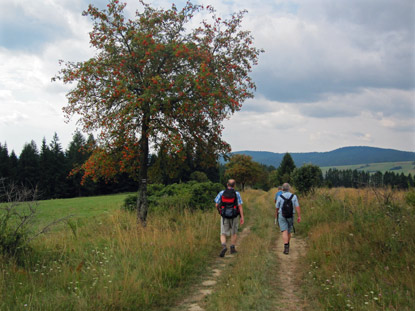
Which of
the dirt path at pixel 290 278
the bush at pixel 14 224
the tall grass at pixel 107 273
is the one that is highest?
the bush at pixel 14 224

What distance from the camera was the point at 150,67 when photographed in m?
10.2

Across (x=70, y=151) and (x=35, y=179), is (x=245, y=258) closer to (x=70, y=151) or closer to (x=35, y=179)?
(x=35, y=179)

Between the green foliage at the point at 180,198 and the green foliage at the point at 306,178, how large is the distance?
5706 millimetres

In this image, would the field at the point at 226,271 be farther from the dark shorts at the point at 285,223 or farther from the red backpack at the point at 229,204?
the red backpack at the point at 229,204

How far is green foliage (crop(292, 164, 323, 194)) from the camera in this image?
1900 centimetres

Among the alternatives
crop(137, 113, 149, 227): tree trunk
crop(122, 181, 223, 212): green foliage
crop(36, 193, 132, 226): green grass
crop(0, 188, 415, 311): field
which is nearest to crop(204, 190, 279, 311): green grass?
crop(0, 188, 415, 311): field

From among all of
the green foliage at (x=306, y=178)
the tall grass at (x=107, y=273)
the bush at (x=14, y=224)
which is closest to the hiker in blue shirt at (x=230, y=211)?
the tall grass at (x=107, y=273)

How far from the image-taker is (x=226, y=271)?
21.8ft

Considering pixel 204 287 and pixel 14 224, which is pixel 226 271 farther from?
pixel 14 224

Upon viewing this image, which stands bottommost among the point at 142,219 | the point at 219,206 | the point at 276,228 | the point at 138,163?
the point at 276,228

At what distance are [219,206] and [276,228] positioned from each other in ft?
15.8

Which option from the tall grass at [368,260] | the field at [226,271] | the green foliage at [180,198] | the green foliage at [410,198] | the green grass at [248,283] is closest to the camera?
the tall grass at [368,260]

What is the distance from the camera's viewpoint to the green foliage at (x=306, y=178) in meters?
19.0

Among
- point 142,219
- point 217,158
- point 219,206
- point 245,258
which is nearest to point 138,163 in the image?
point 142,219
